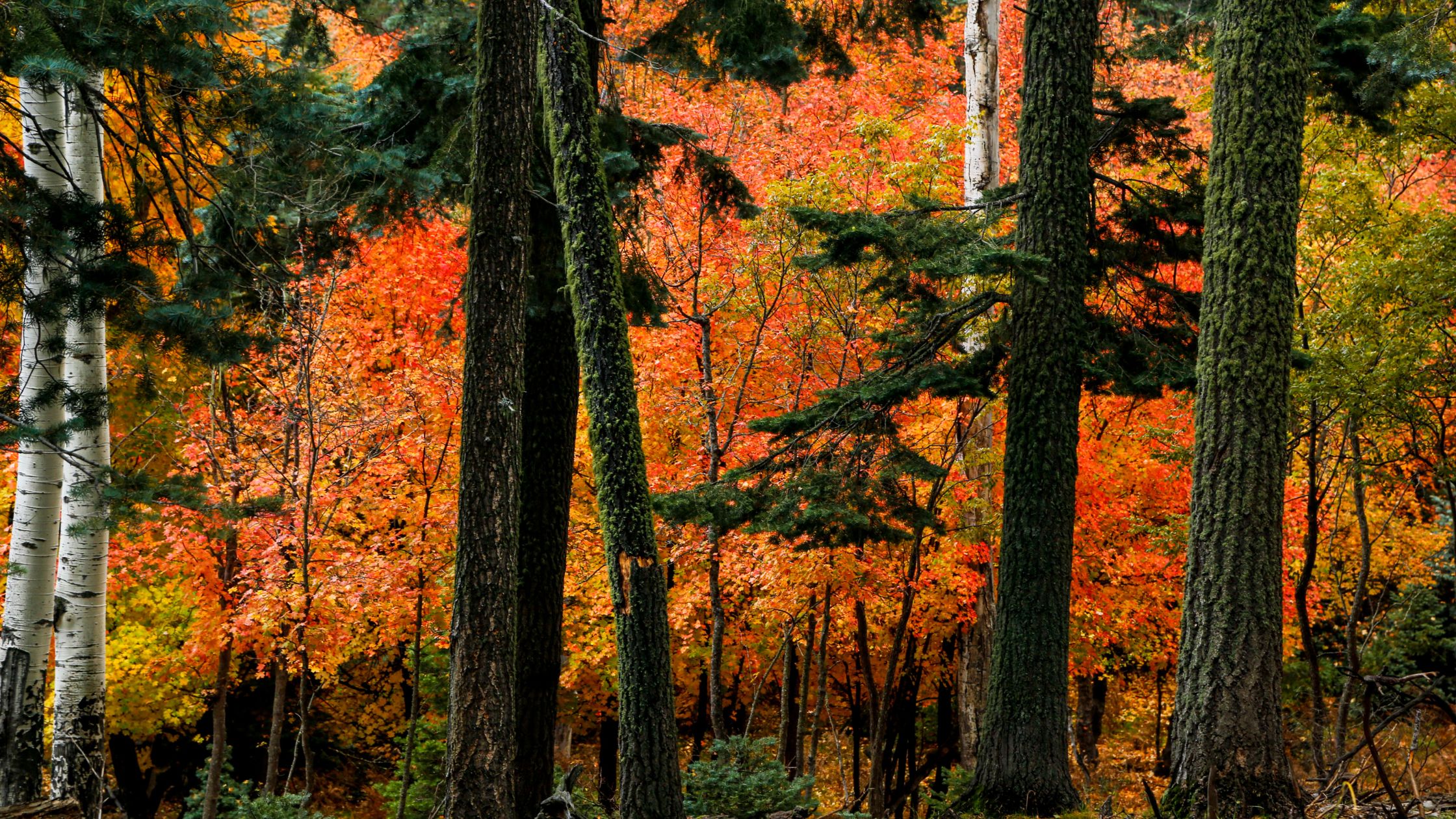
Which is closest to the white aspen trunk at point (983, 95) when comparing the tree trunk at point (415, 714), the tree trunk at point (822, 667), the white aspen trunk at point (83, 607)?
the tree trunk at point (822, 667)

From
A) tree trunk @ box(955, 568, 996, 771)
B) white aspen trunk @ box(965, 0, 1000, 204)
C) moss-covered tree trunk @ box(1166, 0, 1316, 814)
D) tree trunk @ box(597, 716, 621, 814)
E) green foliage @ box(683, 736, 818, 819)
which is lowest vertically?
tree trunk @ box(597, 716, 621, 814)

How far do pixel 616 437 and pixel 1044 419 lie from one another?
3.23 m

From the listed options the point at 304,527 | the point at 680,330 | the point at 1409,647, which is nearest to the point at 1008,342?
the point at 680,330

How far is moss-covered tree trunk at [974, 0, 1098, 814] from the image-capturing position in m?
7.46

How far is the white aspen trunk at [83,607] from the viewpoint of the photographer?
713cm

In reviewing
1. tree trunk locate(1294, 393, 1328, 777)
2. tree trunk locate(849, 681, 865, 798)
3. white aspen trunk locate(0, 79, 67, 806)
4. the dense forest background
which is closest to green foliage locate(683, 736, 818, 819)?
the dense forest background

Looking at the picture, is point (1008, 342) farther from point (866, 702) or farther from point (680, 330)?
point (866, 702)

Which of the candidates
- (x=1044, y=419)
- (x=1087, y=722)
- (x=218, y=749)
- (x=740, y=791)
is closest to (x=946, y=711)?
(x=1087, y=722)

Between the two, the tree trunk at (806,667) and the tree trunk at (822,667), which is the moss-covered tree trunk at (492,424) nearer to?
the tree trunk at (822,667)

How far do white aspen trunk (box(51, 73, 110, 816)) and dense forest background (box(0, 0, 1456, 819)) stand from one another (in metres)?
0.07

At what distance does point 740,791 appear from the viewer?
8719mm

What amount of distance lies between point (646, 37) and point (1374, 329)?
25.6 ft

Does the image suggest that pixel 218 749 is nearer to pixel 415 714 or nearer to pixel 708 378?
pixel 415 714

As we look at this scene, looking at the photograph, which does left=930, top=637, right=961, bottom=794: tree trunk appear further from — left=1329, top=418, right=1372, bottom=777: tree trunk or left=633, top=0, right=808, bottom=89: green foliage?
left=633, top=0, right=808, bottom=89: green foliage
